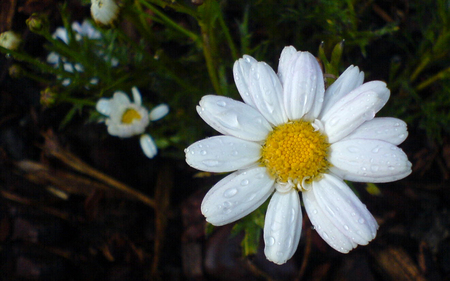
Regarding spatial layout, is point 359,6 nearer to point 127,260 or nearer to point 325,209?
point 325,209

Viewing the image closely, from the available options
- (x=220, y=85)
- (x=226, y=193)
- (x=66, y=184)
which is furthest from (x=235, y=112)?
(x=66, y=184)

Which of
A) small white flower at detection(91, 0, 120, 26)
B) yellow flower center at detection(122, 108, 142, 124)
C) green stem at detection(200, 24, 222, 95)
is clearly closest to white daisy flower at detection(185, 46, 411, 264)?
green stem at detection(200, 24, 222, 95)

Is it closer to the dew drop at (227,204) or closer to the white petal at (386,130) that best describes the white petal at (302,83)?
the white petal at (386,130)

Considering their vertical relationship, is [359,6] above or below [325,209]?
above

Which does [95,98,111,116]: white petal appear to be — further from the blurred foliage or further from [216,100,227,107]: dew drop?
[216,100,227,107]: dew drop

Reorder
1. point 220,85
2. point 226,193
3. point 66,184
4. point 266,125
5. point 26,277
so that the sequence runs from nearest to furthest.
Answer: point 226,193
point 266,125
point 220,85
point 26,277
point 66,184

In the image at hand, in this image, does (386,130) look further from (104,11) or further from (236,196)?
(104,11)

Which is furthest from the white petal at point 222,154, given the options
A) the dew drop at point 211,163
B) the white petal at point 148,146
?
the white petal at point 148,146
